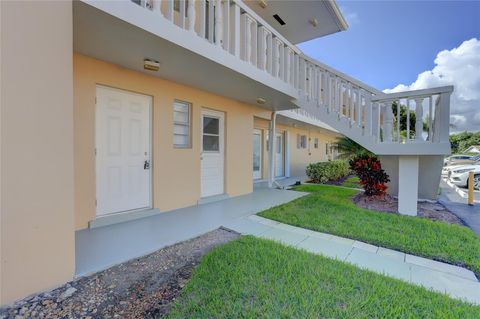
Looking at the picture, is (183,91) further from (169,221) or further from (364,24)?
(364,24)

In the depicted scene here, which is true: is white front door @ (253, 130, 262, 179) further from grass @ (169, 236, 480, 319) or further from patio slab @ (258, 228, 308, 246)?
grass @ (169, 236, 480, 319)

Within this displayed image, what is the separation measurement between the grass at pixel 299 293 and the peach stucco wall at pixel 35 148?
1.42 m

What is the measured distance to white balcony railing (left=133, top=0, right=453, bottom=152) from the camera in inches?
173

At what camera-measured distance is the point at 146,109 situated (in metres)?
4.73

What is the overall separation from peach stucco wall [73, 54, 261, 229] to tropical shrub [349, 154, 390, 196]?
3.27 m

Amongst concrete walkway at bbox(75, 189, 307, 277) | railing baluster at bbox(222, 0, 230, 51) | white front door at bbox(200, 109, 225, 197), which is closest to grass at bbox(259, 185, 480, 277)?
concrete walkway at bbox(75, 189, 307, 277)

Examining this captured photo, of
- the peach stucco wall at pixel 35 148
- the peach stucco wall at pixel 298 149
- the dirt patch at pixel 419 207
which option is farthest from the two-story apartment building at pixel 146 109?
the peach stucco wall at pixel 298 149

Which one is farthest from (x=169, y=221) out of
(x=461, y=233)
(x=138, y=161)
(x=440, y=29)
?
(x=440, y=29)

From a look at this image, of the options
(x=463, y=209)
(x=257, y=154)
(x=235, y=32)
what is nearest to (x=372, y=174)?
(x=463, y=209)

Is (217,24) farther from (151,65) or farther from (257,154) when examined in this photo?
(257,154)

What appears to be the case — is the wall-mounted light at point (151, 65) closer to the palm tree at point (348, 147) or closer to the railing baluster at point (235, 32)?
the railing baluster at point (235, 32)

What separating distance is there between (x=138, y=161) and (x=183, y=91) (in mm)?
1895

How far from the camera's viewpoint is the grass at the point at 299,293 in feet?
6.59

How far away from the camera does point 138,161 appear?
463 centimetres
